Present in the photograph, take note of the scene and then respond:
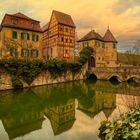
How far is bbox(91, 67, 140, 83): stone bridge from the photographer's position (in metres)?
35.7

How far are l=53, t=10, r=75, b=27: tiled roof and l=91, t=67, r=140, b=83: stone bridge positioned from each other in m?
9.98

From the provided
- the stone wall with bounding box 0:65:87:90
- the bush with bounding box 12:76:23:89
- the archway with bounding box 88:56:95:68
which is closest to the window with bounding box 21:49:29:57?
the stone wall with bounding box 0:65:87:90

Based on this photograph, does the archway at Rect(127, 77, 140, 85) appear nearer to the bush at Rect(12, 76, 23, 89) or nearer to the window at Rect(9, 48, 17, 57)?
the bush at Rect(12, 76, 23, 89)

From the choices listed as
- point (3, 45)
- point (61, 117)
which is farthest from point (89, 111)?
point (3, 45)

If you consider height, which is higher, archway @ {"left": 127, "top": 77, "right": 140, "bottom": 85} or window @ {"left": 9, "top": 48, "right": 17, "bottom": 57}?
window @ {"left": 9, "top": 48, "right": 17, "bottom": 57}

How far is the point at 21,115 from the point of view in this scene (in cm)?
1684

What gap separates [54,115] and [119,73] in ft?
77.5

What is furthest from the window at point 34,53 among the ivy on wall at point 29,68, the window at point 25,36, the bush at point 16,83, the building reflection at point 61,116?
the building reflection at point 61,116

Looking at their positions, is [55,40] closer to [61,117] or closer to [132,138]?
[61,117]

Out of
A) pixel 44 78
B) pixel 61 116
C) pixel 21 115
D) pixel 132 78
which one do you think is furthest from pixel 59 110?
pixel 132 78

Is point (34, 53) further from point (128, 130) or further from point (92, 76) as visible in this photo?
point (128, 130)

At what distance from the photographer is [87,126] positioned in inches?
539

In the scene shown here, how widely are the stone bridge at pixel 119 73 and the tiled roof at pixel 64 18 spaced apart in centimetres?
998

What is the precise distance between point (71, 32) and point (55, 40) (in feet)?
13.1
